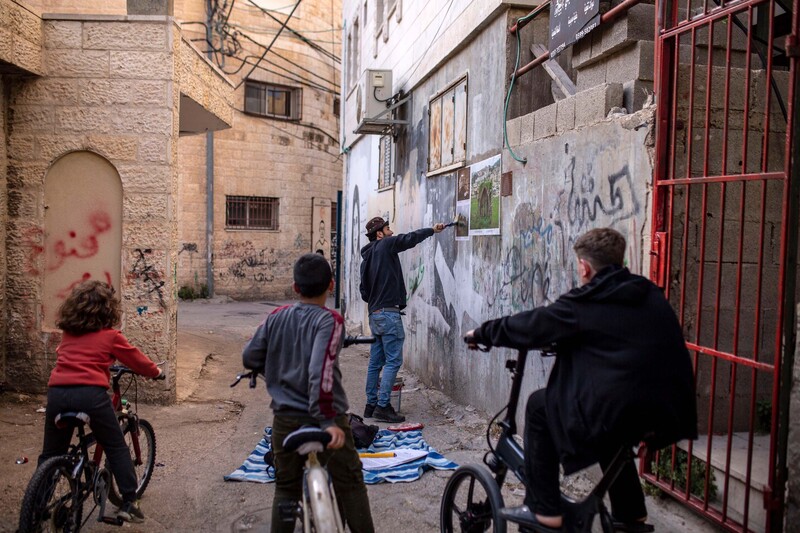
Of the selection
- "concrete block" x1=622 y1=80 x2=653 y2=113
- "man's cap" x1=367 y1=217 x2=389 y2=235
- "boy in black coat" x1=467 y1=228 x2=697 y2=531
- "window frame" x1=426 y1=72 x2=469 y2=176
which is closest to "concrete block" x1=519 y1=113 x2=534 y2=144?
"concrete block" x1=622 y1=80 x2=653 y2=113

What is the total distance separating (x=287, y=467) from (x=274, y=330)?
24.9 inches

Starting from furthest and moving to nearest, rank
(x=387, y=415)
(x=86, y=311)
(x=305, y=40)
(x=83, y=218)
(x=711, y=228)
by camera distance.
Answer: (x=305, y=40), (x=83, y=218), (x=387, y=415), (x=711, y=228), (x=86, y=311)

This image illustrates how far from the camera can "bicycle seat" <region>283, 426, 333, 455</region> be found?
10.3 ft

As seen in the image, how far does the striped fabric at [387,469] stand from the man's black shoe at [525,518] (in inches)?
81.8

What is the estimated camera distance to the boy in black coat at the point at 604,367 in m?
2.80

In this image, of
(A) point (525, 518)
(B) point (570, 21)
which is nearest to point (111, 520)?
(A) point (525, 518)

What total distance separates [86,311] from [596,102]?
3427 mm

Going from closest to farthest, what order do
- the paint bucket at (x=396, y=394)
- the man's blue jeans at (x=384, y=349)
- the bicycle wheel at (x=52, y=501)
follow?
the bicycle wheel at (x=52, y=501) < the man's blue jeans at (x=384, y=349) < the paint bucket at (x=396, y=394)

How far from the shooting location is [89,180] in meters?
7.40

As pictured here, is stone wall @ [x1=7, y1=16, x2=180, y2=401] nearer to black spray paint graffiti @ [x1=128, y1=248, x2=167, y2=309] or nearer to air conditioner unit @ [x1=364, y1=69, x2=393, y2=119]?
black spray paint graffiti @ [x1=128, y1=248, x2=167, y2=309]

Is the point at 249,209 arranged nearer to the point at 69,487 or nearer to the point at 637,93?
the point at 637,93

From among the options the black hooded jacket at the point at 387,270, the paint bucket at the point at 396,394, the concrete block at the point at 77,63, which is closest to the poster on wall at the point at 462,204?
the black hooded jacket at the point at 387,270

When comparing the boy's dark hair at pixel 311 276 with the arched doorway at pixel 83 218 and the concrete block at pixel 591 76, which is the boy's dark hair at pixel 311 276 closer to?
the concrete block at pixel 591 76

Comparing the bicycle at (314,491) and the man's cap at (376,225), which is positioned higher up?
the man's cap at (376,225)
